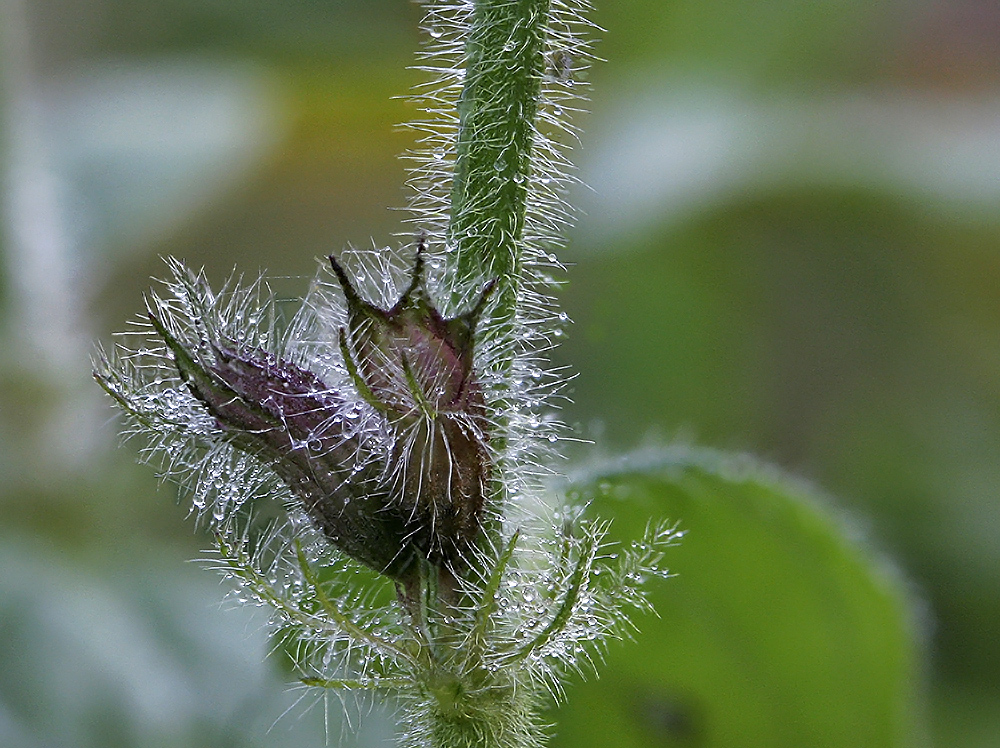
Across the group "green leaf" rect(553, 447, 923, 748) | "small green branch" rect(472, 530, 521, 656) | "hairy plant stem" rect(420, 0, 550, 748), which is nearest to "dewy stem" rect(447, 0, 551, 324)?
"hairy plant stem" rect(420, 0, 550, 748)

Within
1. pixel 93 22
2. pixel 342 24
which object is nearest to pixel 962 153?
pixel 342 24

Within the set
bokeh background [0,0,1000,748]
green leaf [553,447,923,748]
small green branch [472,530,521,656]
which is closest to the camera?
small green branch [472,530,521,656]

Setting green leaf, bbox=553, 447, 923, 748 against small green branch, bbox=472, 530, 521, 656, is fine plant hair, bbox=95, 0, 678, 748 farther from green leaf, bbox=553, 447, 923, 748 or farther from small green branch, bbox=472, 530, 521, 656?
green leaf, bbox=553, 447, 923, 748

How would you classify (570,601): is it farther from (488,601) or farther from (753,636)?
(753,636)

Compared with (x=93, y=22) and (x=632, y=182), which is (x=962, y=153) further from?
(x=93, y=22)

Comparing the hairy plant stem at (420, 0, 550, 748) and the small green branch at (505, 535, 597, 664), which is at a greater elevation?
the hairy plant stem at (420, 0, 550, 748)

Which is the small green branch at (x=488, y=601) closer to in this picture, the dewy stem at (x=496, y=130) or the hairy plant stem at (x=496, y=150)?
the hairy plant stem at (x=496, y=150)

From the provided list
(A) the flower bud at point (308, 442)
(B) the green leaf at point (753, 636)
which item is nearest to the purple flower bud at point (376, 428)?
(A) the flower bud at point (308, 442)
